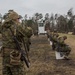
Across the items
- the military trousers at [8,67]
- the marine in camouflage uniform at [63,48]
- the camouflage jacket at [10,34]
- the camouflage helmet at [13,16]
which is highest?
the camouflage helmet at [13,16]

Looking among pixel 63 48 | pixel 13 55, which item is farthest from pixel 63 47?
pixel 13 55

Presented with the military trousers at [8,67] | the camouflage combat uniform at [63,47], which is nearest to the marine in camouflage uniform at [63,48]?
the camouflage combat uniform at [63,47]

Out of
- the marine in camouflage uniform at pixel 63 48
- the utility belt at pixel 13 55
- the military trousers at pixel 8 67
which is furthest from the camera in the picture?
the marine in camouflage uniform at pixel 63 48

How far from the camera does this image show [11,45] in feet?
24.9

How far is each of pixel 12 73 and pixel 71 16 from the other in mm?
Result: 67906

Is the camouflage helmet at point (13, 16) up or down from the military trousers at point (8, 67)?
up

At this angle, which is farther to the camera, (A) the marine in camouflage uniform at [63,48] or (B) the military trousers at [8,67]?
(A) the marine in camouflage uniform at [63,48]

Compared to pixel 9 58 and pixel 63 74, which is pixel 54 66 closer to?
pixel 63 74

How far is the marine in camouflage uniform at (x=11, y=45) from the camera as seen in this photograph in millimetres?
7582

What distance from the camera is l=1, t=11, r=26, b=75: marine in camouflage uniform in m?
7.58

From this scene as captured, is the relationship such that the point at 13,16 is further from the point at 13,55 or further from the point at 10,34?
the point at 13,55

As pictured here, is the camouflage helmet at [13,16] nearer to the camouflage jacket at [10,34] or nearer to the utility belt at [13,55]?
the camouflage jacket at [10,34]

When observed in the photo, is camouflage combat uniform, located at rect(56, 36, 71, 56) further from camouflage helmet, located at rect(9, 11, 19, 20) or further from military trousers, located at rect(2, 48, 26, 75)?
camouflage helmet, located at rect(9, 11, 19, 20)

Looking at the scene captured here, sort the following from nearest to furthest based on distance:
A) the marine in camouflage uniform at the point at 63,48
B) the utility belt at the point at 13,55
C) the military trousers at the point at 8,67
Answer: the utility belt at the point at 13,55, the military trousers at the point at 8,67, the marine in camouflage uniform at the point at 63,48
